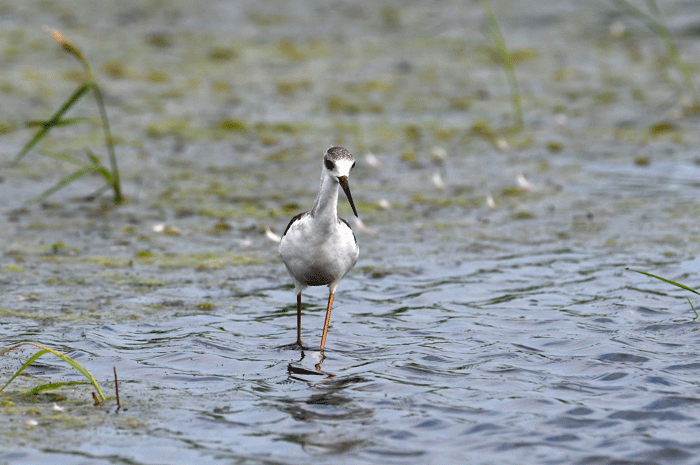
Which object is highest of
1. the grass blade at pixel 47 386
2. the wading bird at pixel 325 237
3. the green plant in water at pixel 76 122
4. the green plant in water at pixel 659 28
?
the green plant in water at pixel 659 28

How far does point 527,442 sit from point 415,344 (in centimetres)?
170

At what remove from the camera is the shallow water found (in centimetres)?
523

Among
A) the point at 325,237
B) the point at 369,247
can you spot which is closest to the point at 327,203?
the point at 325,237

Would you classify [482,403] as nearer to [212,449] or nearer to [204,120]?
[212,449]

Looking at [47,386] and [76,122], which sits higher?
[76,122]

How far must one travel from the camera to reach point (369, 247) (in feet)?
29.2

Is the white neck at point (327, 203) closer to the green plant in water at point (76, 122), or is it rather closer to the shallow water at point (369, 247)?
the shallow water at point (369, 247)

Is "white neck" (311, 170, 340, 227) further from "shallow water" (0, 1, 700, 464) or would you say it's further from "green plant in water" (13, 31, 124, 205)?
"green plant in water" (13, 31, 124, 205)

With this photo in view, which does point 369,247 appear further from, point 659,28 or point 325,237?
point 659,28

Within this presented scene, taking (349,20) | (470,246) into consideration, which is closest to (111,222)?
(470,246)

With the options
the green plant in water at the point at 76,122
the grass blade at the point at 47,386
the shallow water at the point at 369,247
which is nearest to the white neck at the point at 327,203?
the shallow water at the point at 369,247

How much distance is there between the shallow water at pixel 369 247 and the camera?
17.2ft

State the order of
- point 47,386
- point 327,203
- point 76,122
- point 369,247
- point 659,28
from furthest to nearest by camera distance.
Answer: point 659,28 < point 369,247 < point 76,122 < point 327,203 < point 47,386

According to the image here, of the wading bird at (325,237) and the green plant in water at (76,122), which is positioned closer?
the wading bird at (325,237)
